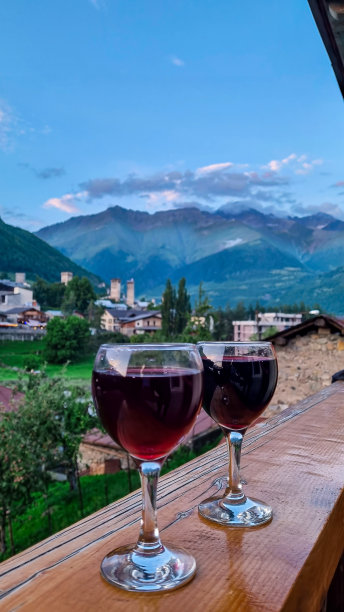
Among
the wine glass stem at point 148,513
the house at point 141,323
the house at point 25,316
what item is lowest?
the house at point 141,323

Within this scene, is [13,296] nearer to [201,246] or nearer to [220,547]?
[220,547]

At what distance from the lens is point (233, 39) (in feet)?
519

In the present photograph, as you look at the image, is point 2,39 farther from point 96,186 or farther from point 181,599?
point 181,599

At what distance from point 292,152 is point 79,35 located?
3260 inches

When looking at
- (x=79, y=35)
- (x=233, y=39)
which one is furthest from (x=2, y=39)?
(x=233, y=39)

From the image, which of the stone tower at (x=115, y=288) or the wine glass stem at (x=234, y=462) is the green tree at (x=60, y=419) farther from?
the stone tower at (x=115, y=288)

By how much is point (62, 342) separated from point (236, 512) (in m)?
47.7

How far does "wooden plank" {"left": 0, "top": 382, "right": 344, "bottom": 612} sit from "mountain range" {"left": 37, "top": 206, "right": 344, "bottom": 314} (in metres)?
130

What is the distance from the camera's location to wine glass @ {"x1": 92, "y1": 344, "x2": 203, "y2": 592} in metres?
0.43

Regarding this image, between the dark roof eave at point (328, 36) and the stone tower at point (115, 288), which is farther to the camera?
the stone tower at point (115, 288)

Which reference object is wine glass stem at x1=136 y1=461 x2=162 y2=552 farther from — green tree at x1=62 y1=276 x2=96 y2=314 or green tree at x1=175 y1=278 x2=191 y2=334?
green tree at x1=62 y1=276 x2=96 y2=314

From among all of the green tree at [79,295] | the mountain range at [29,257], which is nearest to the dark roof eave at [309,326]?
the green tree at [79,295]

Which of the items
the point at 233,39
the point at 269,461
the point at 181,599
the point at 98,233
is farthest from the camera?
the point at 98,233

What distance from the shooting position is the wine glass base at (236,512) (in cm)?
54
